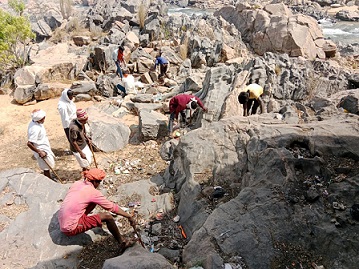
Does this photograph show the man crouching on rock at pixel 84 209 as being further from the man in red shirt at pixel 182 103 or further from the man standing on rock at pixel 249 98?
the man standing on rock at pixel 249 98

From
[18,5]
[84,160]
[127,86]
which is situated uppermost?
[18,5]

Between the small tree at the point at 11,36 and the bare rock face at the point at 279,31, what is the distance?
11845mm

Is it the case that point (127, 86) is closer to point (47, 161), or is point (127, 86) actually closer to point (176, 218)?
point (47, 161)

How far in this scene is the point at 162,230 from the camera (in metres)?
4.36

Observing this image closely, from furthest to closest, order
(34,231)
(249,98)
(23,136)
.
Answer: (23,136) → (249,98) → (34,231)

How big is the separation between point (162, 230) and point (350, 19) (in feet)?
104

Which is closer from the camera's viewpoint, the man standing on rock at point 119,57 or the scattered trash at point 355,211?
the scattered trash at point 355,211

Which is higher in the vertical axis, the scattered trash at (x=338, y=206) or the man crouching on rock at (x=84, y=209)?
the scattered trash at (x=338, y=206)

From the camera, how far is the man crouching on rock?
11.4ft

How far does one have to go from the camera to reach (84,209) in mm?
3564

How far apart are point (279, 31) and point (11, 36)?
12584 millimetres

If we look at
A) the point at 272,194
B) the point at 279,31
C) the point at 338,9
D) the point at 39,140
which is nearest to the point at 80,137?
the point at 39,140

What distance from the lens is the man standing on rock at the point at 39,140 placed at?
16.5 ft

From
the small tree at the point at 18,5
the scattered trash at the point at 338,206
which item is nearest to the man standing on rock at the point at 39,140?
the scattered trash at the point at 338,206
